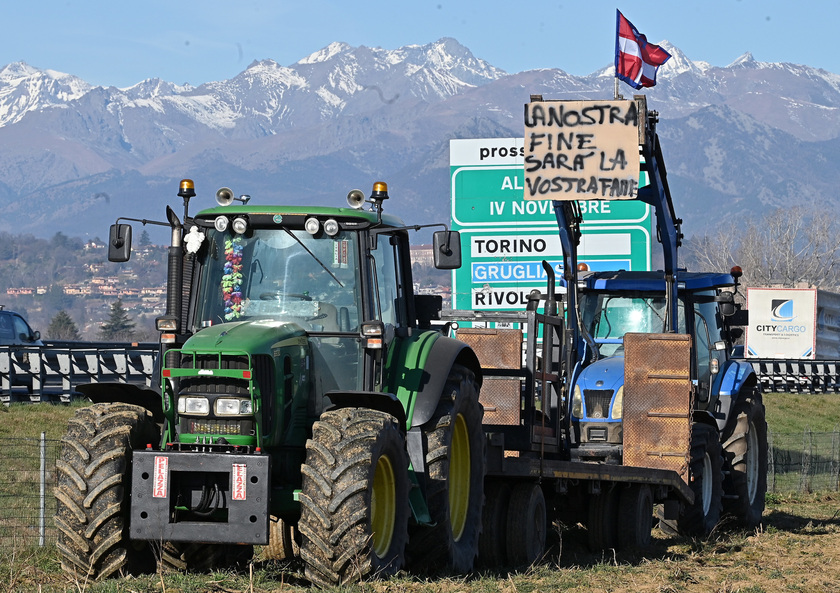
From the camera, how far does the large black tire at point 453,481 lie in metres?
9.63

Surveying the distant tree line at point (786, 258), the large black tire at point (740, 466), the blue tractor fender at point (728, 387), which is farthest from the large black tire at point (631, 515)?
the distant tree line at point (786, 258)

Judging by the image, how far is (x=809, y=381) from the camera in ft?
143

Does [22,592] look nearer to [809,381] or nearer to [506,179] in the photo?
[506,179]

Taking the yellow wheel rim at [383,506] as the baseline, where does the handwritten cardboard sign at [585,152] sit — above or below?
above

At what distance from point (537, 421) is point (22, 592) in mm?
5949

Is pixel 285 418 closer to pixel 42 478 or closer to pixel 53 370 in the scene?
pixel 42 478

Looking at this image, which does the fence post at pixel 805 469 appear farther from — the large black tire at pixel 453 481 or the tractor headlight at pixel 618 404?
the large black tire at pixel 453 481

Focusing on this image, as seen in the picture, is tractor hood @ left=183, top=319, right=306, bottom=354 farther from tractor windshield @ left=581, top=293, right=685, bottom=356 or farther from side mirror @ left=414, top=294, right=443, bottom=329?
tractor windshield @ left=581, top=293, right=685, bottom=356

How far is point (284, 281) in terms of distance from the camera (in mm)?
9523

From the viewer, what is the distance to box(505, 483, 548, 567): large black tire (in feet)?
Result: 39.0

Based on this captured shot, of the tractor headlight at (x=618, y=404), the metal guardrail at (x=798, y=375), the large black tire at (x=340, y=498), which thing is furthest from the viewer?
the metal guardrail at (x=798, y=375)

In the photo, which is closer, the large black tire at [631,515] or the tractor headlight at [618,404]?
the large black tire at [631,515]

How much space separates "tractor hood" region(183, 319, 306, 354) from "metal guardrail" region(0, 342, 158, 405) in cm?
1576

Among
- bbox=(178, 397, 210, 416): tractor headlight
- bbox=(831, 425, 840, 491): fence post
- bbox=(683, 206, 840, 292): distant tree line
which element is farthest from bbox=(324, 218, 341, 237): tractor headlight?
bbox=(683, 206, 840, 292): distant tree line
